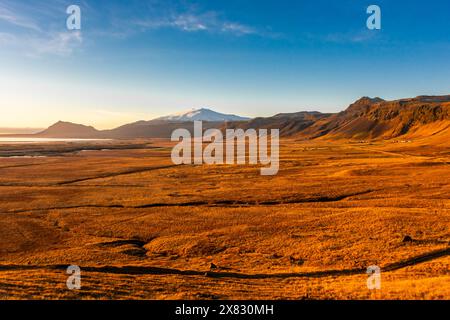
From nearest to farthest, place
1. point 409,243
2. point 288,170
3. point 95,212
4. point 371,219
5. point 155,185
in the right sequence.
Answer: point 409,243 < point 371,219 < point 95,212 < point 155,185 < point 288,170

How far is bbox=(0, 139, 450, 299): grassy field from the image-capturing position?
19062mm

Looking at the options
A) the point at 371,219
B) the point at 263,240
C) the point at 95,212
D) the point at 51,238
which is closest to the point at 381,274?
the point at 263,240

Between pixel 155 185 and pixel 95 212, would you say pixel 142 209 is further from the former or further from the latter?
pixel 155 185

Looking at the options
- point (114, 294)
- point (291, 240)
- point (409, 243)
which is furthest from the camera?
point (291, 240)

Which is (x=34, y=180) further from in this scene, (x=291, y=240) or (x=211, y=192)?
(x=291, y=240)

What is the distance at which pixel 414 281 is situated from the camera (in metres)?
19.2

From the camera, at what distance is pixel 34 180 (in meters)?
70.2

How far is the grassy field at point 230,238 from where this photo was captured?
62.5 feet

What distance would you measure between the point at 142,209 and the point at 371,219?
1067 inches

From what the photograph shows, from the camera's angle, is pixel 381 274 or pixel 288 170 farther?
pixel 288 170

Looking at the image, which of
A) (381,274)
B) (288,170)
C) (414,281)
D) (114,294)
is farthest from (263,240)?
(288,170)

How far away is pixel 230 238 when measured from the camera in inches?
1260
